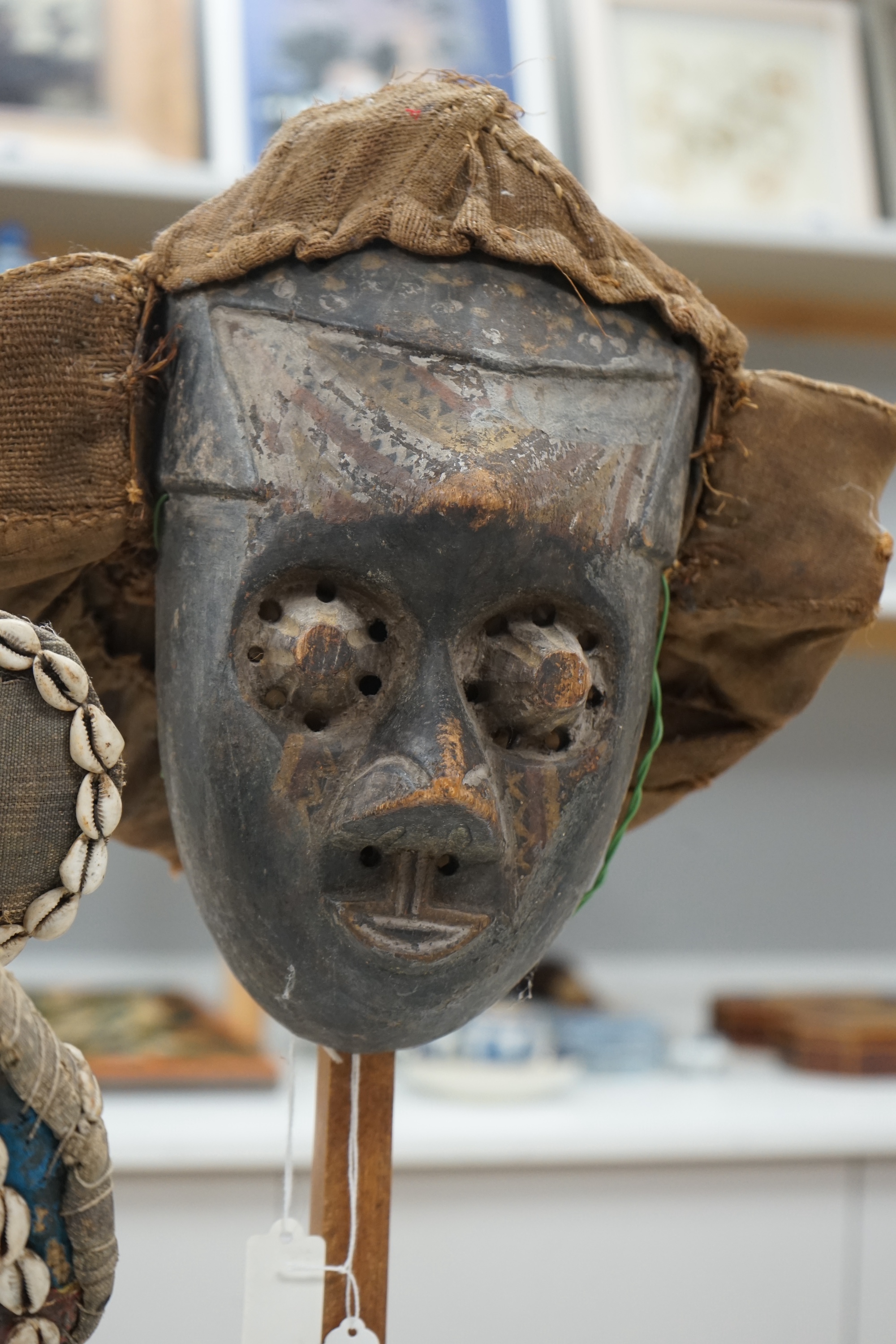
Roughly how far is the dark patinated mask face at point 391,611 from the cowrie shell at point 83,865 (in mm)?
120

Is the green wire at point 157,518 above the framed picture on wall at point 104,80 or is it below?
below

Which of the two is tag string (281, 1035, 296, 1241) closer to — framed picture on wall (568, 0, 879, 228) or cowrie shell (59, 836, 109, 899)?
cowrie shell (59, 836, 109, 899)

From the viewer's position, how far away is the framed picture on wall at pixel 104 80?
1515 mm

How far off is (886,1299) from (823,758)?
2.41 ft

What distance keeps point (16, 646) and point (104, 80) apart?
1.24 m

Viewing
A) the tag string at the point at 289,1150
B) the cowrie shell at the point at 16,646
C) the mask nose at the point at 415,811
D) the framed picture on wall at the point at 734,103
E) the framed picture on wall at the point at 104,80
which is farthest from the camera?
the framed picture on wall at the point at 734,103

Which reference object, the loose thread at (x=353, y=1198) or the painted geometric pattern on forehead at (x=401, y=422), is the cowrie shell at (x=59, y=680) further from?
the loose thread at (x=353, y=1198)

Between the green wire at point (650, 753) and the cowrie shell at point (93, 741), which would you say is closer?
the cowrie shell at point (93, 741)

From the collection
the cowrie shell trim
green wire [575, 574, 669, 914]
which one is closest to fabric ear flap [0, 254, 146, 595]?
the cowrie shell trim

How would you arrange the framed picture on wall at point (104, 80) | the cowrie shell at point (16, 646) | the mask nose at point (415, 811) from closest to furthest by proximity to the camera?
the cowrie shell at point (16, 646)
the mask nose at point (415, 811)
the framed picture on wall at point (104, 80)

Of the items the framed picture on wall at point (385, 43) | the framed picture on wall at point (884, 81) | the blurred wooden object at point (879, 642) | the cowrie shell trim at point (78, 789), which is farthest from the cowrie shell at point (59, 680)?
the framed picture on wall at point (884, 81)

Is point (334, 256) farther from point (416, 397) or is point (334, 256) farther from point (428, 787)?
point (428, 787)

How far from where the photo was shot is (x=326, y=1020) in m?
0.64

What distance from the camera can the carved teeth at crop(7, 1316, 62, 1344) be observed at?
0.51 meters
